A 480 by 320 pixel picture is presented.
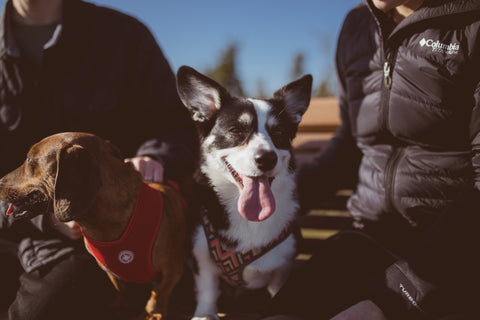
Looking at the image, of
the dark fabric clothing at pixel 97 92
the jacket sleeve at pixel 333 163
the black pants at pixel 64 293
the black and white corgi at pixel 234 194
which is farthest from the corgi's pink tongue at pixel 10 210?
the jacket sleeve at pixel 333 163

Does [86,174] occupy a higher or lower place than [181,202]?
higher

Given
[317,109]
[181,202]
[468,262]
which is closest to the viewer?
[468,262]

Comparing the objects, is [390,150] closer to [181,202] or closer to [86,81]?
[181,202]

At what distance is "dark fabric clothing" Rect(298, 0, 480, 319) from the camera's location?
4.36 ft

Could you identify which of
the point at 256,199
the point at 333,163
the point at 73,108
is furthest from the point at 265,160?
the point at 73,108

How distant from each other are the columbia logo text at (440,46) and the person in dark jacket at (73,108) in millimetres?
1546

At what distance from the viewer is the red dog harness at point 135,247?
64.1 inches

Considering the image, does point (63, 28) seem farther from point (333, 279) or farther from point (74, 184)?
point (333, 279)

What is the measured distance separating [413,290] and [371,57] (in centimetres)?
128

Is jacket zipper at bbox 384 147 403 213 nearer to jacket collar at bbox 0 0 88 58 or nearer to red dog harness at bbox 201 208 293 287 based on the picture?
red dog harness at bbox 201 208 293 287

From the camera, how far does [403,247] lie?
1729mm

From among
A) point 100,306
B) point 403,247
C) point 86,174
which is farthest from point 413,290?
point 100,306

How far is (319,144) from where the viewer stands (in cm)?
310

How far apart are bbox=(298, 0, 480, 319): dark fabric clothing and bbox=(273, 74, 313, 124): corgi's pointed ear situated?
0.35 metres
